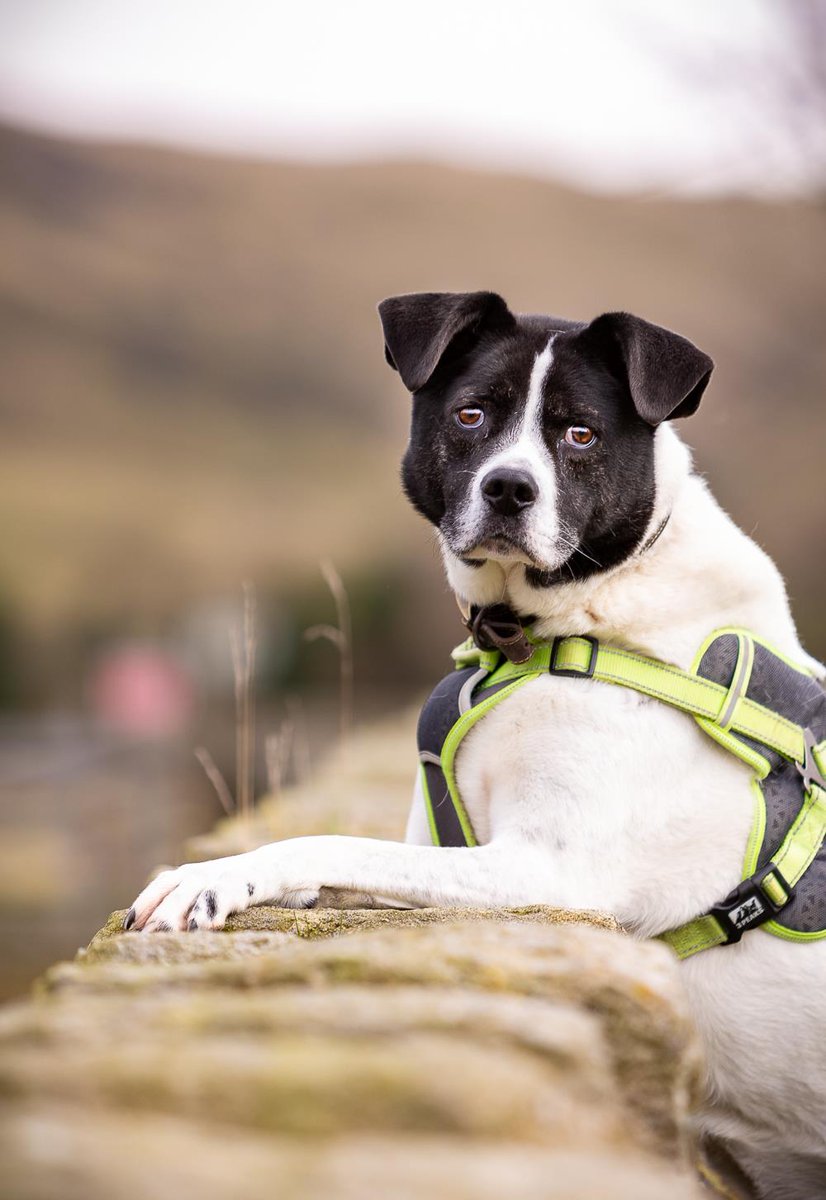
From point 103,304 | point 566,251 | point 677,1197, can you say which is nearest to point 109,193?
point 103,304

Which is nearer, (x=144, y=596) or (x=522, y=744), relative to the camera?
(x=522, y=744)

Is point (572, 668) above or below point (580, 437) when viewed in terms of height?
below

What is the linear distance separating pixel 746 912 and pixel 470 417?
1384 millimetres

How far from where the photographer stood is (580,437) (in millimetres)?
2863

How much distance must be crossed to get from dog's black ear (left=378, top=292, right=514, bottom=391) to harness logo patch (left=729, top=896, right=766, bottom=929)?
4.95ft

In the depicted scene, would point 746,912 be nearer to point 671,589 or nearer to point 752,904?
point 752,904

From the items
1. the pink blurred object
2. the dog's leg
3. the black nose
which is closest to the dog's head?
the black nose

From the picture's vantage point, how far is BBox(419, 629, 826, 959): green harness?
8.19ft

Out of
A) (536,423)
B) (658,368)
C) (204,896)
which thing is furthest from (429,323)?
(204,896)

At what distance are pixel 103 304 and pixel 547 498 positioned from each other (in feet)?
104

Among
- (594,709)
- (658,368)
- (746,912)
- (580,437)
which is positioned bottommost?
(746,912)

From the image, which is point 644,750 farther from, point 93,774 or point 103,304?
point 103,304

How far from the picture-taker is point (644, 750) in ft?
8.34

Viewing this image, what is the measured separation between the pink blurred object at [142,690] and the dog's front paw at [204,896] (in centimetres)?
1078
